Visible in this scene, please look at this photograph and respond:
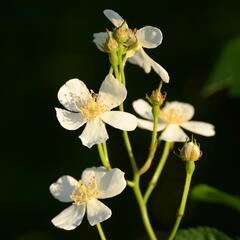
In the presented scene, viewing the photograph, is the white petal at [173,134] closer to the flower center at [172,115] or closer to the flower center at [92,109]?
the flower center at [172,115]

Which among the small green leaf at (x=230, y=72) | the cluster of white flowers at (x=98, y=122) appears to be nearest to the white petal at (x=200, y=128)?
the cluster of white flowers at (x=98, y=122)

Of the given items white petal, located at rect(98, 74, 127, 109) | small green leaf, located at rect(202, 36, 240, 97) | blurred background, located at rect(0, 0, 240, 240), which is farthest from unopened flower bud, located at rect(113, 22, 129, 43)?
blurred background, located at rect(0, 0, 240, 240)

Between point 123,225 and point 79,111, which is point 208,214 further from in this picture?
point 79,111

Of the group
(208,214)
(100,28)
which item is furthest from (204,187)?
(100,28)

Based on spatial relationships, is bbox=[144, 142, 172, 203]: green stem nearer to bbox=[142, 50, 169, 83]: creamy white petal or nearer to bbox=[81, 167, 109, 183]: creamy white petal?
bbox=[81, 167, 109, 183]: creamy white petal

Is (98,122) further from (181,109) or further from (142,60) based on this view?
(181,109)

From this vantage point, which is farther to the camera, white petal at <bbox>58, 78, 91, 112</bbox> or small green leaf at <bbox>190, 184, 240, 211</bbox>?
white petal at <bbox>58, 78, 91, 112</bbox>
